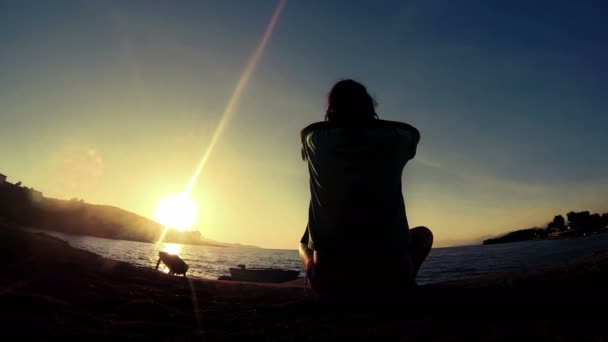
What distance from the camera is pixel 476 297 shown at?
165cm

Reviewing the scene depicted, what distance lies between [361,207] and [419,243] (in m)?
0.81

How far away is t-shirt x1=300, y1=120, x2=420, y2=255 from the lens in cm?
215

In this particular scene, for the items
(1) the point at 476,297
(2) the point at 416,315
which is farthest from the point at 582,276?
(2) the point at 416,315

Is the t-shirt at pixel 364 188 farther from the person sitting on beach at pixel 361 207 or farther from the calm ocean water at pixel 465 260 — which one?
the calm ocean water at pixel 465 260

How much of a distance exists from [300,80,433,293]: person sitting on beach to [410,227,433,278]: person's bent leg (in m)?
0.36

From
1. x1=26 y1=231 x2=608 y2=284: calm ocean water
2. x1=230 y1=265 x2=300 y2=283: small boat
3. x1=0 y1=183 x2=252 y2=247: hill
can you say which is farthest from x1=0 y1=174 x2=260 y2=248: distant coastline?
x1=230 y1=265 x2=300 y2=283: small boat

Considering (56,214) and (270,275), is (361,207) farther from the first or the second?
(56,214)

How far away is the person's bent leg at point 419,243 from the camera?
8.35 feet

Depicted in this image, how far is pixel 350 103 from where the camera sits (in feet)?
8.02

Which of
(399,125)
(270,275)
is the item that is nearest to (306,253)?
(399,125)

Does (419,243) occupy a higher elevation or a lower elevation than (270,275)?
higher

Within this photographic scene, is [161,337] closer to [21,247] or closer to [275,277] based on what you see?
[21,247]

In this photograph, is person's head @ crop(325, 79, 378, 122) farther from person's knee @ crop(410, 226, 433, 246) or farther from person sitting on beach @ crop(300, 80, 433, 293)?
person's knee @ crop(410, 226, 433, 246)

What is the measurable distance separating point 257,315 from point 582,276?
6.79 feet
